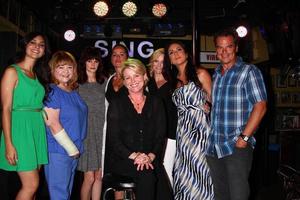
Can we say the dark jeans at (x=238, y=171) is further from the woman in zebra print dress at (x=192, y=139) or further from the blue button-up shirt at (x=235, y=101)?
the woman in zebra print dress at (x=192, y=139)

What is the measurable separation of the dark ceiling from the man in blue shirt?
3442mm

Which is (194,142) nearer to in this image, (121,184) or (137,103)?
(137,103)

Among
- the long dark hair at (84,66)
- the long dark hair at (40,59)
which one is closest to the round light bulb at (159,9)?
the long dark hair at (84,66)

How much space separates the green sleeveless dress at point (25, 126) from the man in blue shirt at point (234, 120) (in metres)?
1.44

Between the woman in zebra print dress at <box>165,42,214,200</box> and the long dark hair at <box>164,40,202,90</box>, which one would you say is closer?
the woman in zebra print dress at <box>165,42,214,200</box>

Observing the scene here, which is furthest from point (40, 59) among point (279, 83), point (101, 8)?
point (279, 83)

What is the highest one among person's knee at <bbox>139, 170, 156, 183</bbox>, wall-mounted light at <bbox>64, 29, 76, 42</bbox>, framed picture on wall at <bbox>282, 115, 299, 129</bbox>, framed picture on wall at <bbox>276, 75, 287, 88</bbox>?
wall-mounted light at <bbox>64, 29, 76, 42</bbox>

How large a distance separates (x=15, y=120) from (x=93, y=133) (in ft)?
2.81

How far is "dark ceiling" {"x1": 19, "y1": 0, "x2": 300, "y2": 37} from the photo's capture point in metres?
6.76

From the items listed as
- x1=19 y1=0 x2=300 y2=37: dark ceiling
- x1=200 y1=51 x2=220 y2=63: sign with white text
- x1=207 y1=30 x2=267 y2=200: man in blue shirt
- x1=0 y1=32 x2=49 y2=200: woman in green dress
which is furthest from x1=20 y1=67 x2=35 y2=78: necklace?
x1=200 y1=51 x2=220 y2=63: sign with white text

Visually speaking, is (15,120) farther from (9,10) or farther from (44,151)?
(9,10)

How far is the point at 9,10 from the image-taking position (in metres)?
5.99

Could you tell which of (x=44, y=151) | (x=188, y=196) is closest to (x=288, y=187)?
(x=188, y=196)

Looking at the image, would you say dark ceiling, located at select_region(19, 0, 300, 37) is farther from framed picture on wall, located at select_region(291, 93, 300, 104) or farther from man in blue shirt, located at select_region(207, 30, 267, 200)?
man in blue shirt, located at select_region(207, 30, 267, 200)
